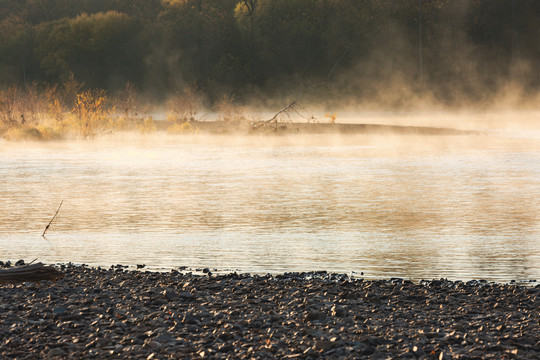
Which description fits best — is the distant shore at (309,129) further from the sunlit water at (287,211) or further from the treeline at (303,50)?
the treeline at (303,50)

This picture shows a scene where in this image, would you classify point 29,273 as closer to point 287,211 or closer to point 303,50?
point 287,211

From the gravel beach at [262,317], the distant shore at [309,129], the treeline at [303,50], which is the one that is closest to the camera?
the gravel beach at [262,317]

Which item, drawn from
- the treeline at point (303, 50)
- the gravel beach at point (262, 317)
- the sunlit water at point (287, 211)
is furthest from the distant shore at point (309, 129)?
the gravel beach at point (262, 317)

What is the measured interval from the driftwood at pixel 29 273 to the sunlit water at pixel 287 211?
1.66 metres

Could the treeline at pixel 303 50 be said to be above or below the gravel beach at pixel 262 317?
above

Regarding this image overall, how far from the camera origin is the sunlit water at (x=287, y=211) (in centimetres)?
1032

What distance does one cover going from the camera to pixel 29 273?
8391mm

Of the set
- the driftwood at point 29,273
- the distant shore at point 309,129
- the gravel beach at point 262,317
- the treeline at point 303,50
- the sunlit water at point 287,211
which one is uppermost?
the treeline at point 303,50

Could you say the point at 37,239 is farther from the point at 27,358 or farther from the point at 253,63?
the point at 253,63

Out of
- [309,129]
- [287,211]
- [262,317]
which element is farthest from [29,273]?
[309,129]

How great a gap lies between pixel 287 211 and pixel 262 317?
23.7 feet

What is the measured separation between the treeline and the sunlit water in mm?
34753

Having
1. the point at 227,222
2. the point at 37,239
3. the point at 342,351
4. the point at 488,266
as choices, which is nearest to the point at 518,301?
the point at 488,266

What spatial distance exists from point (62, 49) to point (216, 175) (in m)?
50.0
